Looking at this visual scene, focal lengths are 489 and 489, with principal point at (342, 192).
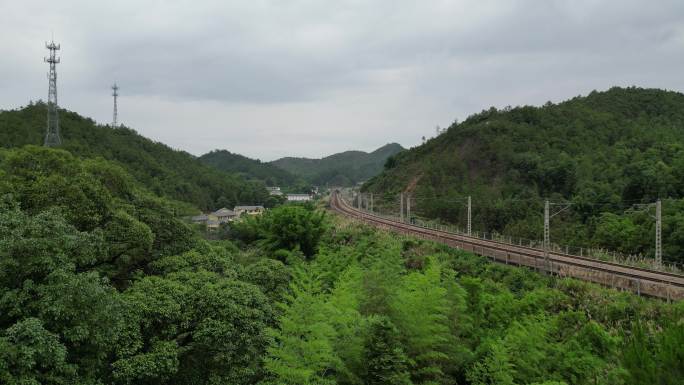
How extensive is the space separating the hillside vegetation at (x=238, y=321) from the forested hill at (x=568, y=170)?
69.1ft

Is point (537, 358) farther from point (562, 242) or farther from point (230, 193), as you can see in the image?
point (230, 193)

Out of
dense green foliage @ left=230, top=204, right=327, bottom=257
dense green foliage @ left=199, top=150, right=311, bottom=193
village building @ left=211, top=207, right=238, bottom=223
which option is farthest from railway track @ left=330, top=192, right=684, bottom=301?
dense green foliage @ left=199, top=150, right=311, bottom=193

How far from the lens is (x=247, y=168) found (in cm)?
18612

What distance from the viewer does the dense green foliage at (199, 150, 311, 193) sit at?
180 meters

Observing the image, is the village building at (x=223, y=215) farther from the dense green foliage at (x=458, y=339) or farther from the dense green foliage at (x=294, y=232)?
the dense green foliage at (x=458, y=339)

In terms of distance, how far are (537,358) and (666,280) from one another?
9.19m

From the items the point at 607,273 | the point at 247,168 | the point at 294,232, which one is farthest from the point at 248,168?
the point at 607,273

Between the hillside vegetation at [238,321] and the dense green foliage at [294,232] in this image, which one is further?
the dense green foliage at [294,232]

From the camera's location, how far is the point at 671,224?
29.7m

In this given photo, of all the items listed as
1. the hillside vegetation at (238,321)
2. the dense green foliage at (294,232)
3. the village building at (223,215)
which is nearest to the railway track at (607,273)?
the hillside vegetation at (238,321)

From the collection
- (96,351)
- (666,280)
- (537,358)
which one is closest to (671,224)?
(666,280)

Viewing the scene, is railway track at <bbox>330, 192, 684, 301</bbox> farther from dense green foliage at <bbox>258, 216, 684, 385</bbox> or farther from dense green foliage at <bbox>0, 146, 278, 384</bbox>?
dense green foliage at <bbox>0, 146, 278, 384</bbox>

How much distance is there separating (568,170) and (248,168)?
14364 cm

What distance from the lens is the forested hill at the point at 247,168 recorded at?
593ft
